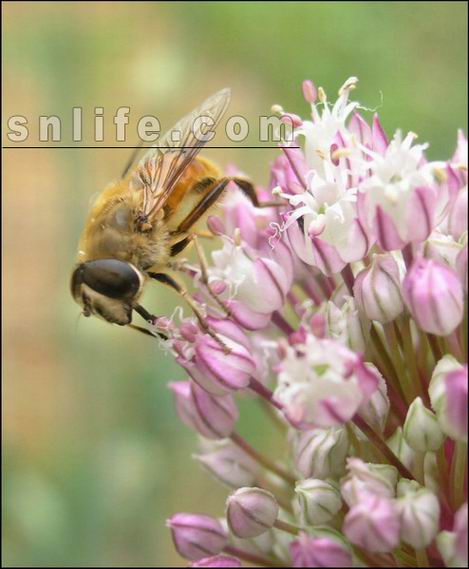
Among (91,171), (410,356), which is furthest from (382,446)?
(91,171)

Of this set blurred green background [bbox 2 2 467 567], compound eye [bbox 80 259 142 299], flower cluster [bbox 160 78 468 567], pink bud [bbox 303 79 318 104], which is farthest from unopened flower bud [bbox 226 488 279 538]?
blurred green background [bbox 2 2 467 567]

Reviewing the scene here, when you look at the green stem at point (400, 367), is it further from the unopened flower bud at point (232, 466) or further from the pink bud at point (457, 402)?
the unopened flower bud at point (232, 466)

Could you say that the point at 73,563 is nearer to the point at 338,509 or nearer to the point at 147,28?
the point at 338,509

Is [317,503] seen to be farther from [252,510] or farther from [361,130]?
[361,130]

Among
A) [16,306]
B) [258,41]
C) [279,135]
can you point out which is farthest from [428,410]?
[16,306]

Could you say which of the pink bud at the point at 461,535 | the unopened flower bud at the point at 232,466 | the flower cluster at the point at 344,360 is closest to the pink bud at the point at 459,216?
the flower cluster at the point at 344,360

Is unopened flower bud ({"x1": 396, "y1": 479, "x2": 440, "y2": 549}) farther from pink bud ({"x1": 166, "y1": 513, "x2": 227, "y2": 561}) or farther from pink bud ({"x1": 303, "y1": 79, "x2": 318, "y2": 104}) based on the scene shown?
pink bud ({"x1": 303, "y1": 79, "x2": 318, "y2": 104})
